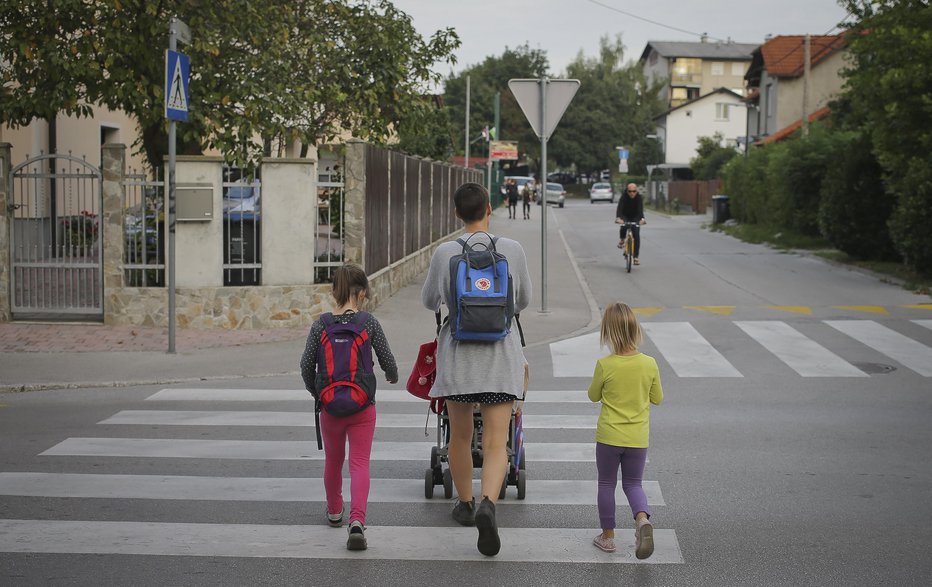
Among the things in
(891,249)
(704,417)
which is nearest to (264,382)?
(704,417)

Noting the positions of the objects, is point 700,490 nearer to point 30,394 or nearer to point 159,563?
point 159,563

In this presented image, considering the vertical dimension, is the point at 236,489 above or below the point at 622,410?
below

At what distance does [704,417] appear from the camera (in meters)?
9.02

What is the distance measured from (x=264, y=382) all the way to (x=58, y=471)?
3748 mm

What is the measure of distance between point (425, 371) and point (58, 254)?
954cm

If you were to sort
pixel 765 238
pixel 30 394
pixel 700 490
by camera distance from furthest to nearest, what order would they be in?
pixel 765 238, pixel 30 394, pixel 700 490

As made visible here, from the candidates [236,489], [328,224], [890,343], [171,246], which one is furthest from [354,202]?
[236,489]

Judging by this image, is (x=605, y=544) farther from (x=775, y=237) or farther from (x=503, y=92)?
(x=503, y=92)

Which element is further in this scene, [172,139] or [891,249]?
[891,249]

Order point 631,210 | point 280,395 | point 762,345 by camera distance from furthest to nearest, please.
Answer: point 631,210
point 762,345
point 280,395

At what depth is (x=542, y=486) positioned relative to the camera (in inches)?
269

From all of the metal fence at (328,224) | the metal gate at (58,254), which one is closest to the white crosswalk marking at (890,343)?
the metal fence at (328,224)

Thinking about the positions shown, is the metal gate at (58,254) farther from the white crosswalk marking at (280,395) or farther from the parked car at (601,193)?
the parked car at (601,193)

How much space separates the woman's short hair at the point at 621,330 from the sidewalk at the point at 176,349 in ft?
18.7
